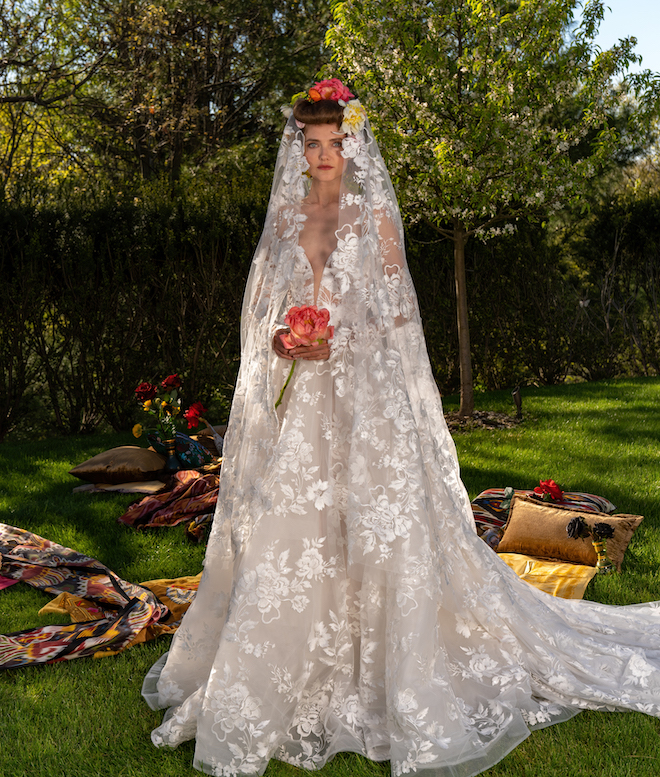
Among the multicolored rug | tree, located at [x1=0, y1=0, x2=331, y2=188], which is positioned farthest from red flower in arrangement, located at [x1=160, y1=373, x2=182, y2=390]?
tree, located at [x1=0, y1=0, x2=331, y2=188]

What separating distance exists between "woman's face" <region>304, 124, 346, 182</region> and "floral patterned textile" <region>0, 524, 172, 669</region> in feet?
6.69

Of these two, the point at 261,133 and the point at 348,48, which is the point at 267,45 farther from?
the point at 348,48

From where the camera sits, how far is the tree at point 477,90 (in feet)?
20.6

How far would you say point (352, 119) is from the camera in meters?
2.57

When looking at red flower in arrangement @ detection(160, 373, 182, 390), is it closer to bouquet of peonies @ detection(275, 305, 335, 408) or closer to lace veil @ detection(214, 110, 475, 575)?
lace veil @ detection(214, 110, 475, 575)

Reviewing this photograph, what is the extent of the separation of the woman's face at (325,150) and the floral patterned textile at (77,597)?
2038 mm

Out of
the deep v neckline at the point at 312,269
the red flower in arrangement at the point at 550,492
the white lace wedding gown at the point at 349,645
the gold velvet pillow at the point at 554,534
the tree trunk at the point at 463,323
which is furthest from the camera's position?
the tree trunk at the point at 463,323

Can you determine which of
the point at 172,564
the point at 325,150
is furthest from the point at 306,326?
the point at 172,564

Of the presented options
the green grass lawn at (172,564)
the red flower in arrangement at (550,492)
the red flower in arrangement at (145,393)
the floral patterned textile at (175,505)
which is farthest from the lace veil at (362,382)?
the red flower in arrangement at (145,393)

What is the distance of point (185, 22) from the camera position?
12.5 metres

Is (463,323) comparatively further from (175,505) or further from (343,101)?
(343,101)

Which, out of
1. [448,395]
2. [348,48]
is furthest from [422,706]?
[448,395]

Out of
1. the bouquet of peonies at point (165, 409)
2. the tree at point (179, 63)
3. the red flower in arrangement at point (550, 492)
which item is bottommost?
the red flower in arrangement at point (550, 492)

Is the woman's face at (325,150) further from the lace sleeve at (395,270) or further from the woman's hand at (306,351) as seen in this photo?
the woman's hand at (306,351)
